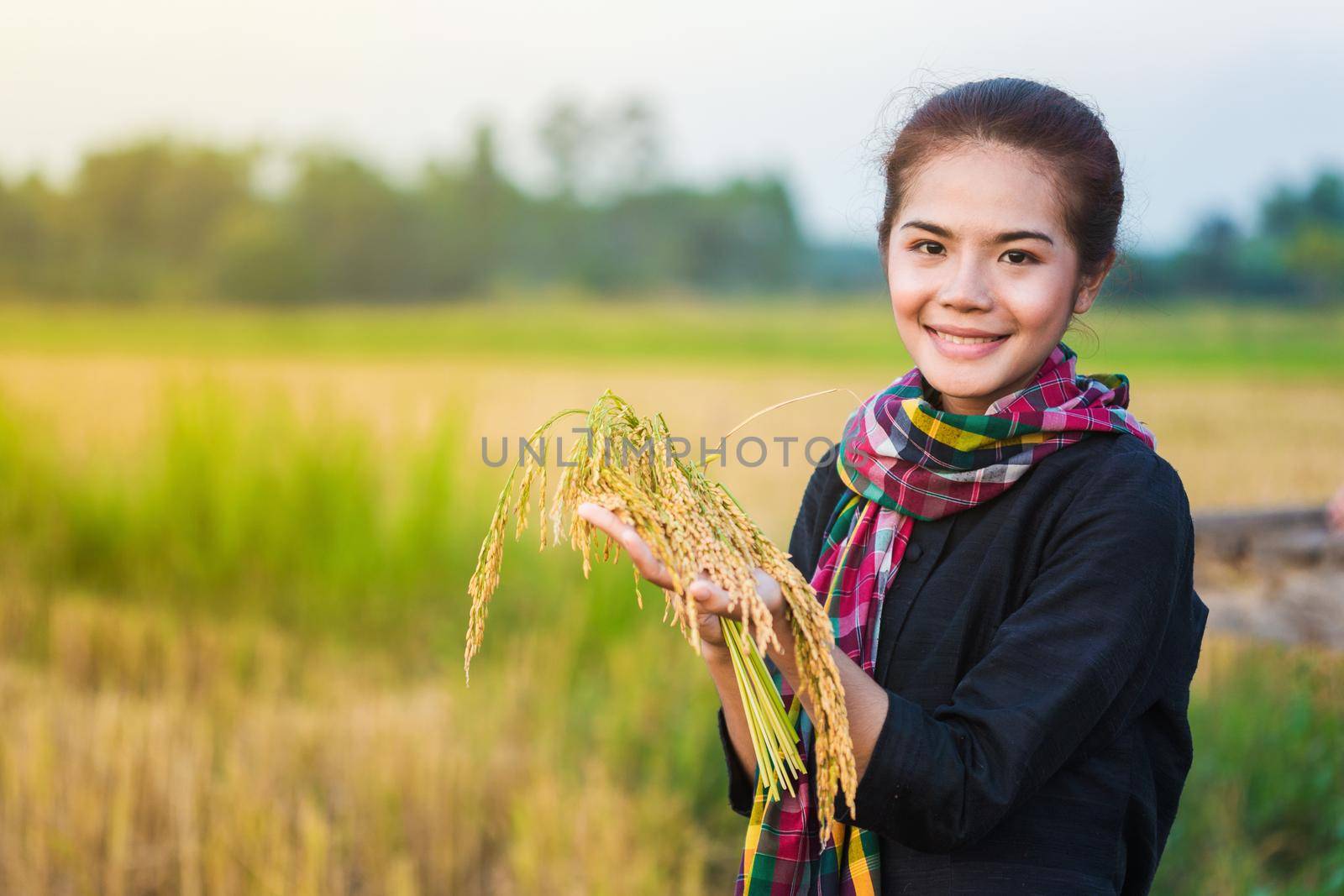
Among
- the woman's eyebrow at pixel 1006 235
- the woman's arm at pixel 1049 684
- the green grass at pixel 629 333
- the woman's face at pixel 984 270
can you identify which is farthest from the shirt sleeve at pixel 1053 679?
the green grass at pixel 629 333

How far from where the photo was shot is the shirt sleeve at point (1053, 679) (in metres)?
1.42

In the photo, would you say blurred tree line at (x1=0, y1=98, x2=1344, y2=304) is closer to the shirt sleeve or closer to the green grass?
the green grass

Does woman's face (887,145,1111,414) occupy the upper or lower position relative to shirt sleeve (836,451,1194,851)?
upper

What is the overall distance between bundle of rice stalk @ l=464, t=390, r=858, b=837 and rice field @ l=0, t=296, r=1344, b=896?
0.39 m

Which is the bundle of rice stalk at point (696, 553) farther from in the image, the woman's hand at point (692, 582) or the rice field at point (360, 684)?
the rice field at point (360, 684)

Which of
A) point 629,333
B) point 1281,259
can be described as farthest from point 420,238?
point 1281,259

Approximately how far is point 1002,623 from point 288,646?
15.7ft

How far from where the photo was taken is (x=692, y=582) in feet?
4.43

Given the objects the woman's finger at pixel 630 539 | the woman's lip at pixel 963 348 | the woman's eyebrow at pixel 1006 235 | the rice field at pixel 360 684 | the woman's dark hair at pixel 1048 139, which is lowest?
the rice field at pixel 360 684

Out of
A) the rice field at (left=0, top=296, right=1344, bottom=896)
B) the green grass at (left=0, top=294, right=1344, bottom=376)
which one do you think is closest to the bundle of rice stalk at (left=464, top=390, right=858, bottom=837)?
the rice field at (left=0, top=296, right=1344, bottom=896)

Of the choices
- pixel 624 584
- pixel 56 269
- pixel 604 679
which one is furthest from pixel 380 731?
pixel 56 269

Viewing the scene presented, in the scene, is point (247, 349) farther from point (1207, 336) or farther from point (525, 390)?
point (1207, 336)

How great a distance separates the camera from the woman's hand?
1355 millimetres

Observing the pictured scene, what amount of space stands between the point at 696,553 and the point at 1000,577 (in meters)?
0.52
